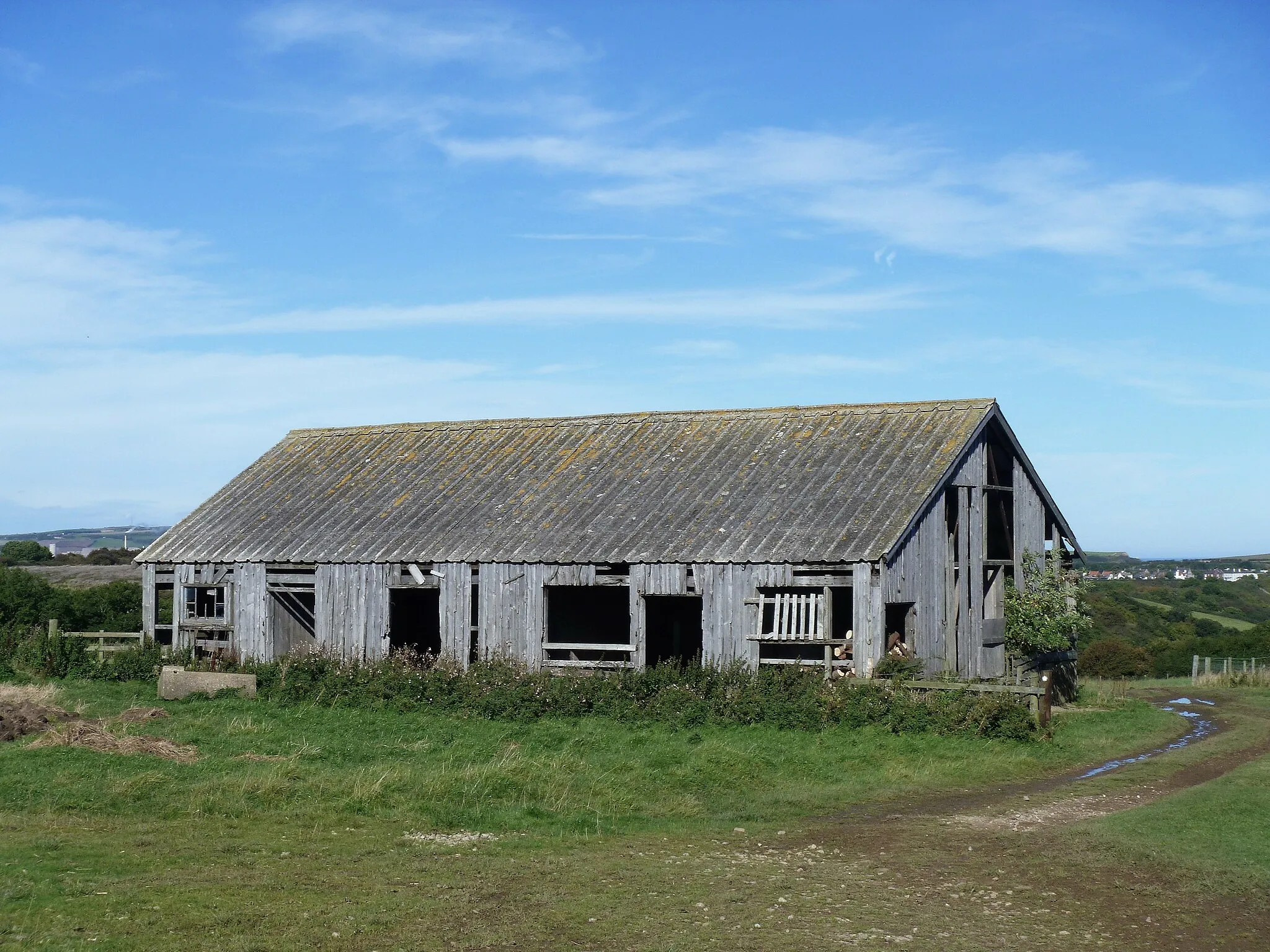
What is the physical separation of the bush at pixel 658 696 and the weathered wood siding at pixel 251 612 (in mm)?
2693

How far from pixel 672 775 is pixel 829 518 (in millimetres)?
9250

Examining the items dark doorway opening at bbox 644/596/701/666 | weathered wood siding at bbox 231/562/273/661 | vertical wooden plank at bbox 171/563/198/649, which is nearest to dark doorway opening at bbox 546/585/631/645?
dark doorway opening at bbox 644/596/701/666

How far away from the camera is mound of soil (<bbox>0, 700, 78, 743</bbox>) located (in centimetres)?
1838

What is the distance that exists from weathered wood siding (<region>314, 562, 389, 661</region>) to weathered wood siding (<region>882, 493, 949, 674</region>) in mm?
11363

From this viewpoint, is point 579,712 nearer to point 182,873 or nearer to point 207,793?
point 207,793

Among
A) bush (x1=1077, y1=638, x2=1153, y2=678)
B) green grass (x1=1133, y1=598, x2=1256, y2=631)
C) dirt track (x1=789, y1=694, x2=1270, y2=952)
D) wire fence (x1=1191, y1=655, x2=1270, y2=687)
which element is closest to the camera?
dirt track (x1=789, y1=694, x2=1270, y2=952)

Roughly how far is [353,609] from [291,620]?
9.30 feet

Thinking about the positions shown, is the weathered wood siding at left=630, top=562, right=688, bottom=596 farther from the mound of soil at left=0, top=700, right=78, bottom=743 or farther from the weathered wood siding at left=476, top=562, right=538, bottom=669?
the mound of soil at left=0, top=700, right=78, bottom=743

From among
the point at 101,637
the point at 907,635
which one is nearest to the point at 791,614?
the point at 907,635

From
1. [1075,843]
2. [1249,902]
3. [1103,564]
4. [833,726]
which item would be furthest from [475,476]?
[1103,564]

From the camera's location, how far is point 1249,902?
1091 centimetres

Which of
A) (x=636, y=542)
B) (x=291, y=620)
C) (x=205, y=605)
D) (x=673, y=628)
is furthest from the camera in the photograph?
(x=673, y=628)

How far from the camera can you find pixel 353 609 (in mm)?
28562

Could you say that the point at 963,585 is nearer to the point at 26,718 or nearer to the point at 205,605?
the point at 26,718
